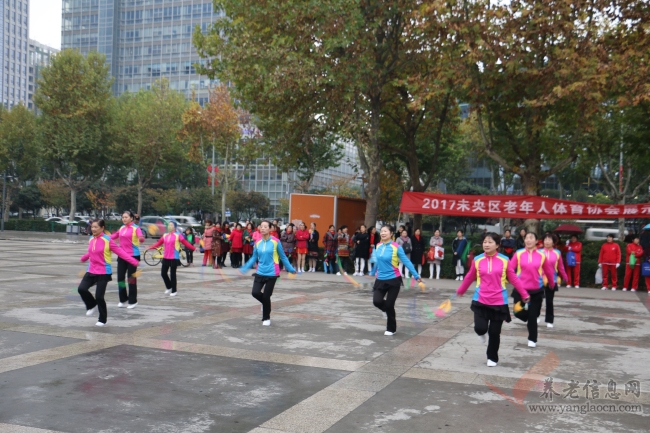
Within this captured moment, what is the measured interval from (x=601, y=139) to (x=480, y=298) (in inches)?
831

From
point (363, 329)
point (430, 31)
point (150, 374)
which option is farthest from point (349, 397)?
point (430, 31)

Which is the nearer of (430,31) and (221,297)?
(221,297)

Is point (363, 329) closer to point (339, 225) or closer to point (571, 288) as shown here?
point (571, 288)

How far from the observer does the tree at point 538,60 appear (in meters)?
18.7

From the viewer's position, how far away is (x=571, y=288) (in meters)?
19.1

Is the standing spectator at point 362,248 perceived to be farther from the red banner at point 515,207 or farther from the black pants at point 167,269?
the black pants at point 167,269

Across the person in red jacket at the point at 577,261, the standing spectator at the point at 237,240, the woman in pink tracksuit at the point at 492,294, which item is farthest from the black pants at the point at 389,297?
the standing spectator at the point at 237,240

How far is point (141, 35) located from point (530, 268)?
354ft

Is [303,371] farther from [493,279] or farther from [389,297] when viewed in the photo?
[389,297]

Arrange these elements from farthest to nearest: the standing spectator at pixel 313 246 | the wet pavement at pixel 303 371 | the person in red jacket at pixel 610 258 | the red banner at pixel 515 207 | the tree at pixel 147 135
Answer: the tree at pixel 147 135, the standing spectator at pixel 313 246, the red banner at pixel 515 207, the person in red jacket at pixel 610 258, the wet pavement at pixel 303 371

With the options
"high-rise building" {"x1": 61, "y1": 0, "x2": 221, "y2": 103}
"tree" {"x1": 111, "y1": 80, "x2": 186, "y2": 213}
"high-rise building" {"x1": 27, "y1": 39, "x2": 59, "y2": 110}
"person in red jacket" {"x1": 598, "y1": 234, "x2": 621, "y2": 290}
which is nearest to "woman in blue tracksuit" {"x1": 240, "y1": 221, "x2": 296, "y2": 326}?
"person in red jacket" {"x1": 598, "y1": 234, "x2": 621, "y2": 290}

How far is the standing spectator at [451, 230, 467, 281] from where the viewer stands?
2000cm

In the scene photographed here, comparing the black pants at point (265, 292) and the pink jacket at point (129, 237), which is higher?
the pink jacket at point (129, 237)

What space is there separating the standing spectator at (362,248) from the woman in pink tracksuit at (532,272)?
10.9 metres
